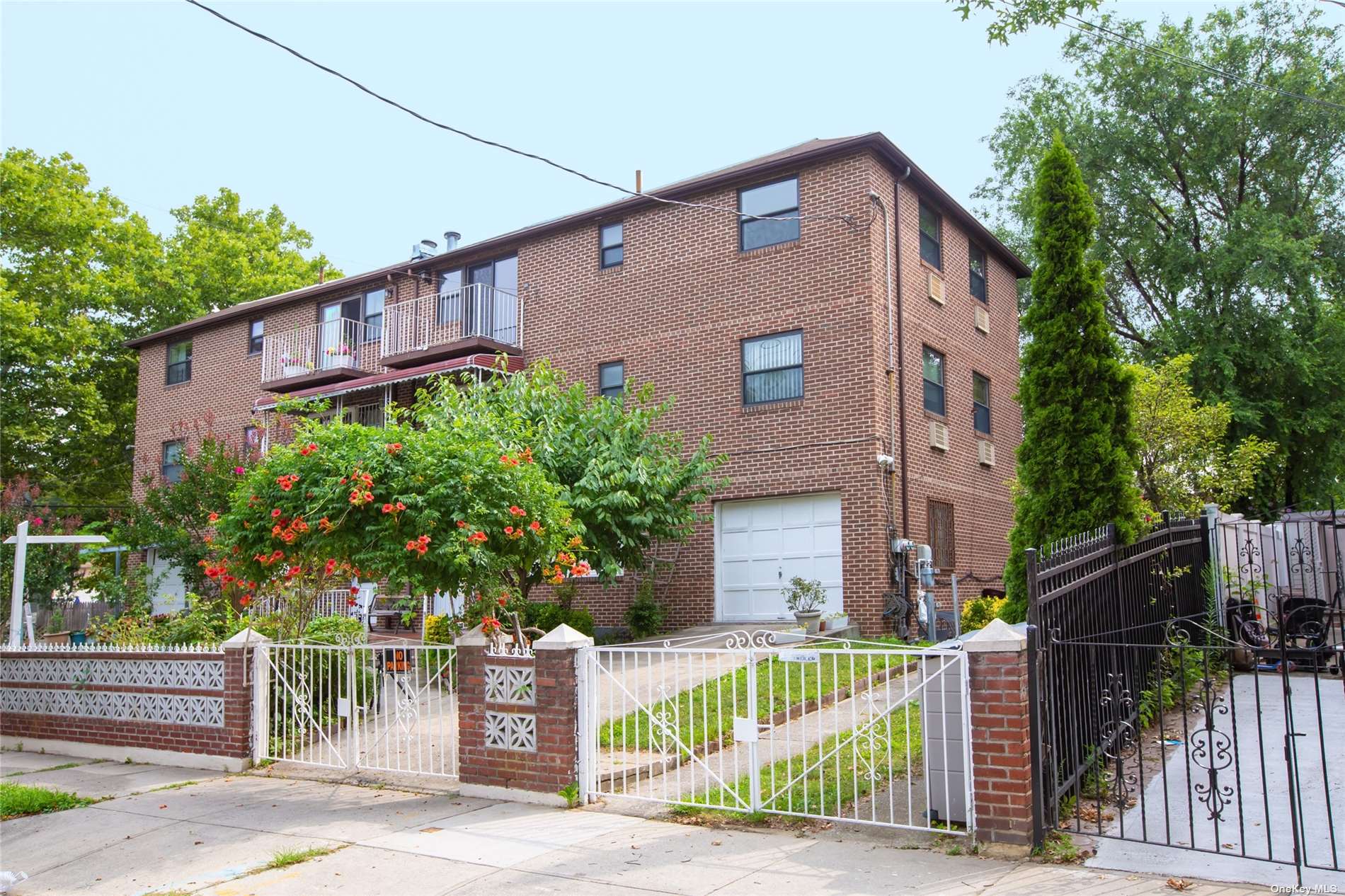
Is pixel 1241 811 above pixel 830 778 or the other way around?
above

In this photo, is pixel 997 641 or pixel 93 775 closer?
pixel 997 641

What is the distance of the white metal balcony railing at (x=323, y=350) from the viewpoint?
23312 millimetres

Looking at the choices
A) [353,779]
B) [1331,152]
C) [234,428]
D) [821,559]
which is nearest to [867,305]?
[821,559]

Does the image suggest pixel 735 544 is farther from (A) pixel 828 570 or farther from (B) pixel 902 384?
(B) pixel 902 384

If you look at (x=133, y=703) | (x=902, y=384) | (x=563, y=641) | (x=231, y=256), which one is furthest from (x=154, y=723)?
(x=231, y=256)

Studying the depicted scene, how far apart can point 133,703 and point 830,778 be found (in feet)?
25.4

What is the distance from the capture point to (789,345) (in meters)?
17.2

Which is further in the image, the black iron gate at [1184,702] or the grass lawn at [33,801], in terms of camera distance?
the grass lawn at [33,801]

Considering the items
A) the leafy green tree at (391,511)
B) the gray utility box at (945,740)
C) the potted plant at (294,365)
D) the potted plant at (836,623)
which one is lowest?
the gray utility box at (945,740)

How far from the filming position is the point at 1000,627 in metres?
6.14

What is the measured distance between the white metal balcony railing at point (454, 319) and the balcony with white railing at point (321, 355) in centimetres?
72

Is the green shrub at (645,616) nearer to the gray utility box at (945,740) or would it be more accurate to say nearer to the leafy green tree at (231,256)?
the gray utility box at (945,740)

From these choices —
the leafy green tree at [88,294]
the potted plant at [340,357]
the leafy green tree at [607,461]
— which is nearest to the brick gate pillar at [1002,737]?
the leafy green tree at [607,461]

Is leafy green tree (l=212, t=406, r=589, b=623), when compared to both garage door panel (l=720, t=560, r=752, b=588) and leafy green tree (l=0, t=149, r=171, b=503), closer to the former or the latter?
garage door panel (l=720, t=560, r=752, b=588)
